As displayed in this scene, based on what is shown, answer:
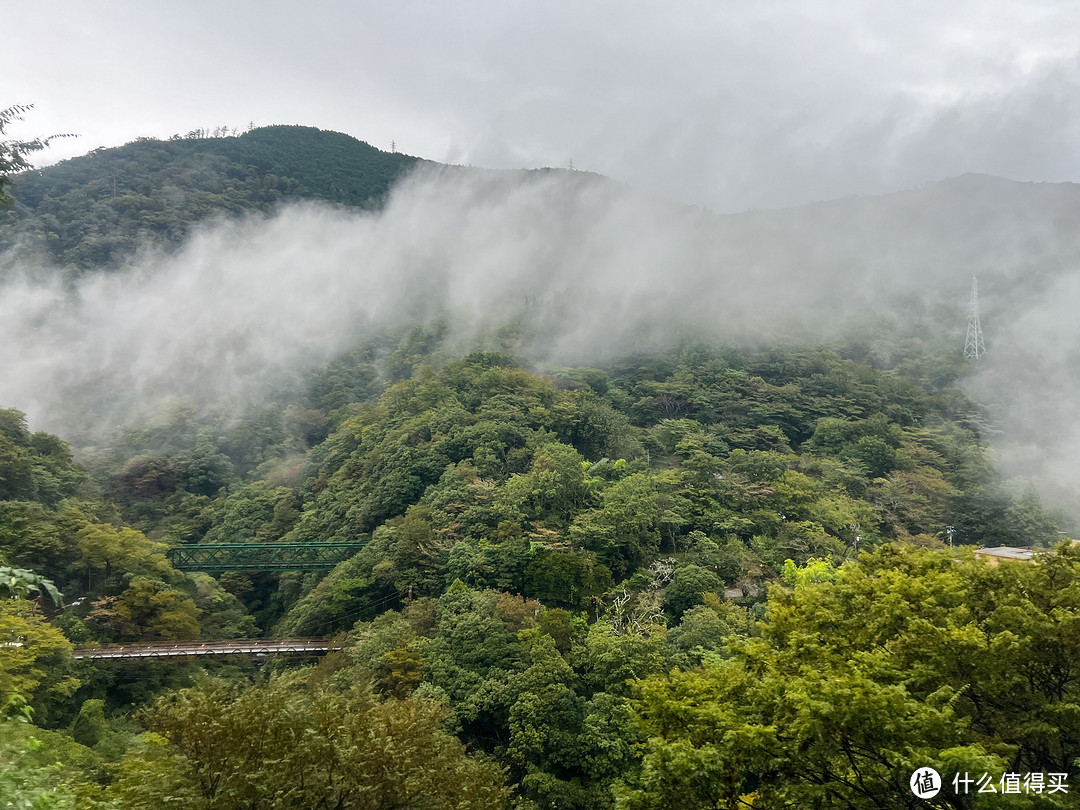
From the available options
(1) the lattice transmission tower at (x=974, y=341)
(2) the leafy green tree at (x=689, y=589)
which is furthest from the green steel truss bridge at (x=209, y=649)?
(1) the lattice transmission tower at (x=974, y=341)

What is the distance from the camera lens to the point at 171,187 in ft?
337

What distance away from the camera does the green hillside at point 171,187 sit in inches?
3388

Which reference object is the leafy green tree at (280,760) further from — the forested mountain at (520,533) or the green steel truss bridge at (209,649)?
the green steel truss bridge at (209,649)

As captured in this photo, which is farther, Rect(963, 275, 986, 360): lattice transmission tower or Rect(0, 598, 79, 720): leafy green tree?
Rect(963, 275, 986, 360): lattice transmission tower

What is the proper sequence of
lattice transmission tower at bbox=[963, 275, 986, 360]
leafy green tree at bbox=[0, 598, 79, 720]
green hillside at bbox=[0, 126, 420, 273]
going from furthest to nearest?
green hillside at bbox=[0, 126, 420, 273]
lattice transmission tower at bbox=[963, 275, 986, 360]
leafy green tree at bbox=[0, 598, 79, 720]

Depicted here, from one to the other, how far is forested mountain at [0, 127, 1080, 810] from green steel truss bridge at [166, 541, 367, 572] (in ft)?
4.64

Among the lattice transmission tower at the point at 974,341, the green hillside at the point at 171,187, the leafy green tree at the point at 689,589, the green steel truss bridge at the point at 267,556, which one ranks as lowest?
the green steel truss bridge at the point at 267,556

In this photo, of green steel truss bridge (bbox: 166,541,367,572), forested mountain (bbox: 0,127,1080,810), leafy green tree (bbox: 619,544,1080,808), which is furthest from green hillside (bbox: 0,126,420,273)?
leafy green tree (bbox: 619,544,1080,808)

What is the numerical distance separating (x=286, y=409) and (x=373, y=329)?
78.9 ft

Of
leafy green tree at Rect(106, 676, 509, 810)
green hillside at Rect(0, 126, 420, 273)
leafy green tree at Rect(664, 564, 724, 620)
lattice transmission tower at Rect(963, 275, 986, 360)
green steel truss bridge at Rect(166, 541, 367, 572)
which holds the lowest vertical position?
green steel truss bridge at Rect(166, 541, 367, 572)

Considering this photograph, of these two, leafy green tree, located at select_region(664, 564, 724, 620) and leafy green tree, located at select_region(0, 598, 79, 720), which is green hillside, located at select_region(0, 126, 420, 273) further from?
leafy green tree, located at select_region(664, 564, 724, 620)

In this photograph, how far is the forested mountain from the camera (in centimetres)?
995

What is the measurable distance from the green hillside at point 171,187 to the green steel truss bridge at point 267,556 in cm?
5909

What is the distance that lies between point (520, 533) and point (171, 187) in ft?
350
